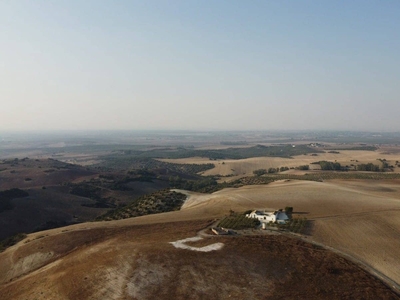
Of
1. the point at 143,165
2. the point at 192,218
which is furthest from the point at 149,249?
the point at 143,165

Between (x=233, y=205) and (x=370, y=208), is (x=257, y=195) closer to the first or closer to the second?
(x=233, y=205)

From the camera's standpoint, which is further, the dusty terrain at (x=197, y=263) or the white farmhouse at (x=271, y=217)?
the white farmhouse at (x=271, y=217)

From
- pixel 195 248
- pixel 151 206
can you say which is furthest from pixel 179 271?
pixel 151 206

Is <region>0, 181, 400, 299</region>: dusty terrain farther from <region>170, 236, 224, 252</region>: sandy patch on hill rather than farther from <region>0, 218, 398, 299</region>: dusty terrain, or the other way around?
<region>170, 236, 224, 252</region>: sandy patch on hill

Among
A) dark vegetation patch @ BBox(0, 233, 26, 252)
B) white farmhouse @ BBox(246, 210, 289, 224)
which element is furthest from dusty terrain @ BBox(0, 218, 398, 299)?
white farmhouse @ BBox(246, 210, 289, 224)

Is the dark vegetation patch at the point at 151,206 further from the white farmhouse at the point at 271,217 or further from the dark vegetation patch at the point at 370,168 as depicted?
the dark vegetation patch at the point at 370,168

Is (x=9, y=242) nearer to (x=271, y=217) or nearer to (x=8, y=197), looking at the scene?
(x=271, y=217)

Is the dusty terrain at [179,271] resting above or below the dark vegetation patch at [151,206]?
above

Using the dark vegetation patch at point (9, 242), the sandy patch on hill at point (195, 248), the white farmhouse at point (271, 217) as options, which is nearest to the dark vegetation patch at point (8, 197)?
the dark vegetation patch at point (9, 242)
